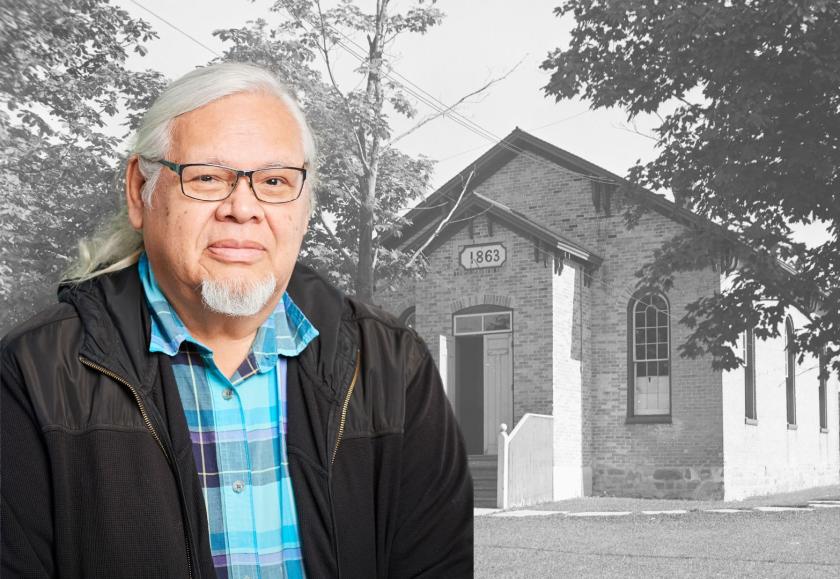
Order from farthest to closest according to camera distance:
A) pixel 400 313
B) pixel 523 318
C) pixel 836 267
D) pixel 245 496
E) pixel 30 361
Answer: pixel 400 313 → pixel 523 318 → pixel 836 267 → pixel 245 496 → pixel 30 361

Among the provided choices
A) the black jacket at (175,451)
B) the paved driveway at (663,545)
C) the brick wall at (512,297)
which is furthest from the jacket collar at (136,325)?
the brick wall at (512,297)

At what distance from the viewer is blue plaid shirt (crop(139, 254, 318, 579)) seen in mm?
1999

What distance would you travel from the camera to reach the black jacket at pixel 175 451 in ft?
6.08

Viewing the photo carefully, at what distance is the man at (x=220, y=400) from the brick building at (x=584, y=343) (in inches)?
685

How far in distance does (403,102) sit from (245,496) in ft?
Answer: 51.9

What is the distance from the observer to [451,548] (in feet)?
7.00

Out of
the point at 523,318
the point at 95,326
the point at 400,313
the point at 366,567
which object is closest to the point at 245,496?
the point at 366,567

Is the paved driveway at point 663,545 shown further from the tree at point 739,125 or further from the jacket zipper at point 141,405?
the jacket zipper at point 141,405

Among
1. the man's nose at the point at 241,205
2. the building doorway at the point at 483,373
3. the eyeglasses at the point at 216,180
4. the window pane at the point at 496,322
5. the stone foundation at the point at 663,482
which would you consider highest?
the window pane at the point at 496,322

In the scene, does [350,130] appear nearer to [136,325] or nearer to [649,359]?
[649,359]

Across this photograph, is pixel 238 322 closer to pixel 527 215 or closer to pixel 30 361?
pixel 30 361

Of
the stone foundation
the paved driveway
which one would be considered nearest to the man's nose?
the paved driveway

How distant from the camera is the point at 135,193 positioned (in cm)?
219

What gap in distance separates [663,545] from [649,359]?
359 inches
